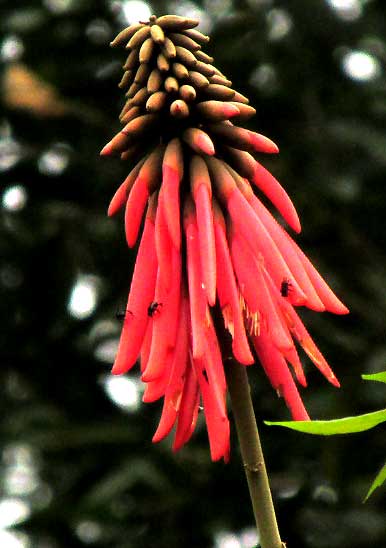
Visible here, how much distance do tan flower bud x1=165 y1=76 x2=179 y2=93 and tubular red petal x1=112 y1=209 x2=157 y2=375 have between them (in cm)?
20

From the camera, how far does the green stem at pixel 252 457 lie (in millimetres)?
1580

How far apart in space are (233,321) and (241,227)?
0.17m

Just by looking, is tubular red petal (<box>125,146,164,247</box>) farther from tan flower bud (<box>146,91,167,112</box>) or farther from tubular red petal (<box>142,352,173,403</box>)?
tubular red petal (<box>142,352,173,403</box>)

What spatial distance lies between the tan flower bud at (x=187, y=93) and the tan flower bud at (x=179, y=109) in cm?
2

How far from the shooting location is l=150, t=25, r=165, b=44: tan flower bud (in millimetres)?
1876

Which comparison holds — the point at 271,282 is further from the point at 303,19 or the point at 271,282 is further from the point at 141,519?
the point at 303,19

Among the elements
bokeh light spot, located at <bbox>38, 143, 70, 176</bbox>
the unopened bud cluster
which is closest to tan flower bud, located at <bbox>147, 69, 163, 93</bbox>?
the unopened bud cluster

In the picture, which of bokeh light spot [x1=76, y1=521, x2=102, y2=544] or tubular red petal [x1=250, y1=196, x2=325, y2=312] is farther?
bokeh light spot [x1=76, y1=521, x2=102, y2=544]

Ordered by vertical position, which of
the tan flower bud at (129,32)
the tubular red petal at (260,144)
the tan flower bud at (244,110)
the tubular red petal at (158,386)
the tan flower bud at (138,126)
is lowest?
the tubular red petal at (158,386)

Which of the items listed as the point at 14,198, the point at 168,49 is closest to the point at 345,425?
the point at 168,49

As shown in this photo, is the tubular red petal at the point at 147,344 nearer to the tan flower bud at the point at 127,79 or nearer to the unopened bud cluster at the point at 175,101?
the unopened bud cluster at the point at 175,101

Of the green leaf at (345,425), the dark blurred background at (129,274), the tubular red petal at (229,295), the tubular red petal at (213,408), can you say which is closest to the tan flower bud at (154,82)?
the tubular red petal at (229,295)

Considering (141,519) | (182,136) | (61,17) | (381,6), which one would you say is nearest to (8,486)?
(141,519)

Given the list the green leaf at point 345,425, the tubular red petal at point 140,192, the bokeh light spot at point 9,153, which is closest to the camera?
the green leaf at point 345,425
